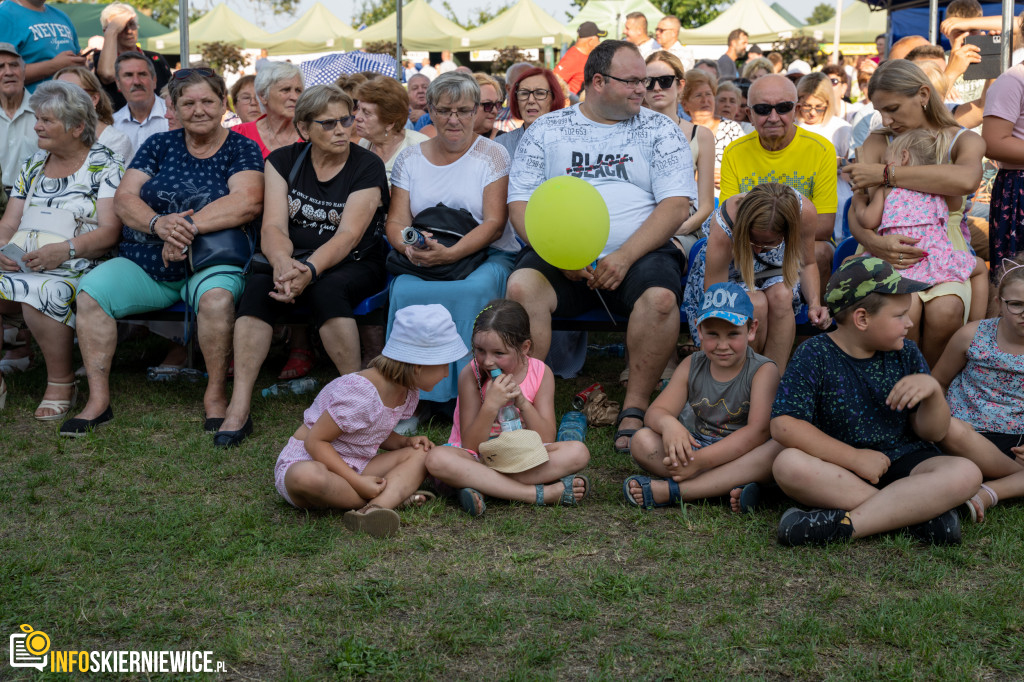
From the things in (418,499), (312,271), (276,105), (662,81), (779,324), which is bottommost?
(418,499)

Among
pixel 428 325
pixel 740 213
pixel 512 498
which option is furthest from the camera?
pixel 740 213

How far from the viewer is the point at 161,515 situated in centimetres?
367

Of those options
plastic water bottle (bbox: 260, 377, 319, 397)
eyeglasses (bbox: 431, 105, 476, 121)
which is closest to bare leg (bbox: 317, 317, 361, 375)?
plastic water bottle (bbox: 260, 377, 319, 397)

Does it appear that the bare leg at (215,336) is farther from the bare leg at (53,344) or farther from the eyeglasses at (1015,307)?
the eyeglasses at (1015,307)

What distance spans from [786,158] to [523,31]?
743 inches

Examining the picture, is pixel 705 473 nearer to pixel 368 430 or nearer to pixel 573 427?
pixel 573 427

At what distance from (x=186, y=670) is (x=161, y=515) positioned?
1.27 metres

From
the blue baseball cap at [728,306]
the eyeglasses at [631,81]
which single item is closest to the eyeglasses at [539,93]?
the eyeglasses at [631,81]

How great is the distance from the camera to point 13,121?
617 centimetres

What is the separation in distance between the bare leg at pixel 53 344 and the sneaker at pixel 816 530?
3.94m

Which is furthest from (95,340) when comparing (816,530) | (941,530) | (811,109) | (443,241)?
(811,109)

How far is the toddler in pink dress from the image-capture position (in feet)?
14.4

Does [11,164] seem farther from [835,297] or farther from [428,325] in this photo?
[835,297]

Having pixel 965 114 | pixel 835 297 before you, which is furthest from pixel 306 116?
pixel 965 114
